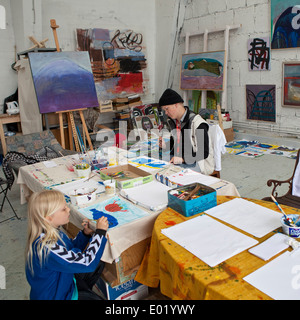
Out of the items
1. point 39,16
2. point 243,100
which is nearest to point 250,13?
point 243,100

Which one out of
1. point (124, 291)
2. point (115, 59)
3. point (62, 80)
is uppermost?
point (115, 59)

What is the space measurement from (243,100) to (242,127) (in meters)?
0.56

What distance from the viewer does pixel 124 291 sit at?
190 cm

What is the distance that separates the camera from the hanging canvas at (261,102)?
5.67 m

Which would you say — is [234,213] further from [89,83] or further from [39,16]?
[39,16]

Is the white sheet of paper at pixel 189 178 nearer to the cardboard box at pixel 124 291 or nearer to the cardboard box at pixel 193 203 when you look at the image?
the cardboard box at pixel 193 203

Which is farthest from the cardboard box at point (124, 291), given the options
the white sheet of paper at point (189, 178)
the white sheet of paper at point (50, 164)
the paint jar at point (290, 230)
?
the white sheet of paper at point (50, 164)

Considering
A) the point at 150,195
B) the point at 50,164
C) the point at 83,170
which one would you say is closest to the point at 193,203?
the point at 150,195

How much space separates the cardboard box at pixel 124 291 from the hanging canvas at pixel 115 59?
17.0 ft

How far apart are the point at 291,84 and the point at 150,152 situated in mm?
3403

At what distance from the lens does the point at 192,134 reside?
280 cm

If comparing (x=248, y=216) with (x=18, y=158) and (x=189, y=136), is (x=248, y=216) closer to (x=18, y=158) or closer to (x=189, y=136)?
(x=189, y=136)

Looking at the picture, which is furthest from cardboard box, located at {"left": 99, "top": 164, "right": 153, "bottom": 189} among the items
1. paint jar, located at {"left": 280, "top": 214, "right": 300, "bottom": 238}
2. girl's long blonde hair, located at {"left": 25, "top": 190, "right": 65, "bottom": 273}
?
paint jar, located at {"left": 280, "top": 214, "right": 300, "bottom": 238}

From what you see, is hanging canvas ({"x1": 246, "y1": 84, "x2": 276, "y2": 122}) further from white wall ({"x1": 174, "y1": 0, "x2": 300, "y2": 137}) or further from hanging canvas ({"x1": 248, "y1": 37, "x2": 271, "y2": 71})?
hanging canvas ({"x1": 248, "y1": 37, "x2": 271, "y2": 71})
